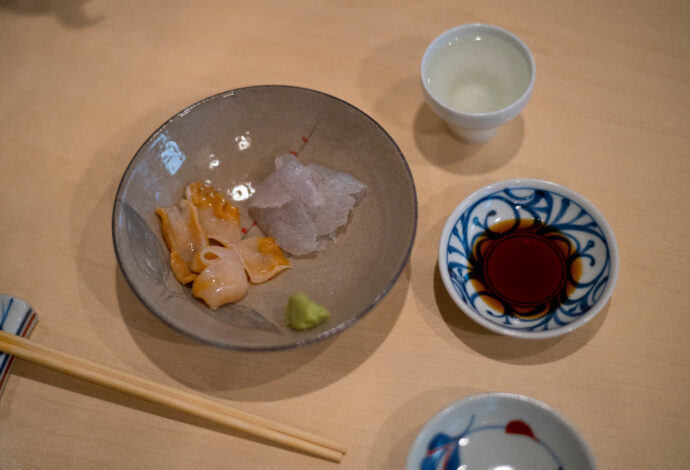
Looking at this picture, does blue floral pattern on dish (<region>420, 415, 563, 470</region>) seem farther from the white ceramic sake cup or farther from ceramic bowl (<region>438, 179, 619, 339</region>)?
the white ceramic sake cup

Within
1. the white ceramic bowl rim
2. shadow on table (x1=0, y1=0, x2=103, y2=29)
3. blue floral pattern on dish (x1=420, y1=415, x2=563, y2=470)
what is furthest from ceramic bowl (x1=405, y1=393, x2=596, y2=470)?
shadow on table (x1=0, y1=0, x2=103, y2=29)

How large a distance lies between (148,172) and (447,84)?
852 millimetres

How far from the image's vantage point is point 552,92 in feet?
5.27

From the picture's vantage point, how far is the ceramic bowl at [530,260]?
3.88ft

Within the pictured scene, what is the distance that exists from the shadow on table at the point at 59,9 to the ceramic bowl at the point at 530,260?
1.51m

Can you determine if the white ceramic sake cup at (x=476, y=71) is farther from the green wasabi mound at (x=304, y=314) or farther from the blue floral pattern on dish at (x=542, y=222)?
the green wasabi mound at (x=304, y=314)

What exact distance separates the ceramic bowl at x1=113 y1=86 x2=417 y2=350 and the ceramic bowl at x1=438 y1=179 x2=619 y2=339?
6.6 inches

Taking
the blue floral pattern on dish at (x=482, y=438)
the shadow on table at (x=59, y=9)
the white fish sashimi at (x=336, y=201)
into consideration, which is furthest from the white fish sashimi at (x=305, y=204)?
the shadow on table at (x=59, y=9)

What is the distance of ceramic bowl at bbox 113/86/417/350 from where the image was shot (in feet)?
3.87

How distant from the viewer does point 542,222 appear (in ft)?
4.41

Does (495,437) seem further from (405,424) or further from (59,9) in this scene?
(59,9)

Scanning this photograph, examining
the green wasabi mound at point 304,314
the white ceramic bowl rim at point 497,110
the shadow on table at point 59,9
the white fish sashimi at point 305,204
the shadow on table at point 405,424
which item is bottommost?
the shadow on table at point 405,424

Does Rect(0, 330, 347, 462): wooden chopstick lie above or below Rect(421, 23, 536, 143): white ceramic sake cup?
below

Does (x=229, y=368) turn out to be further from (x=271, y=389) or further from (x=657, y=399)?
(x=657, y=399)
